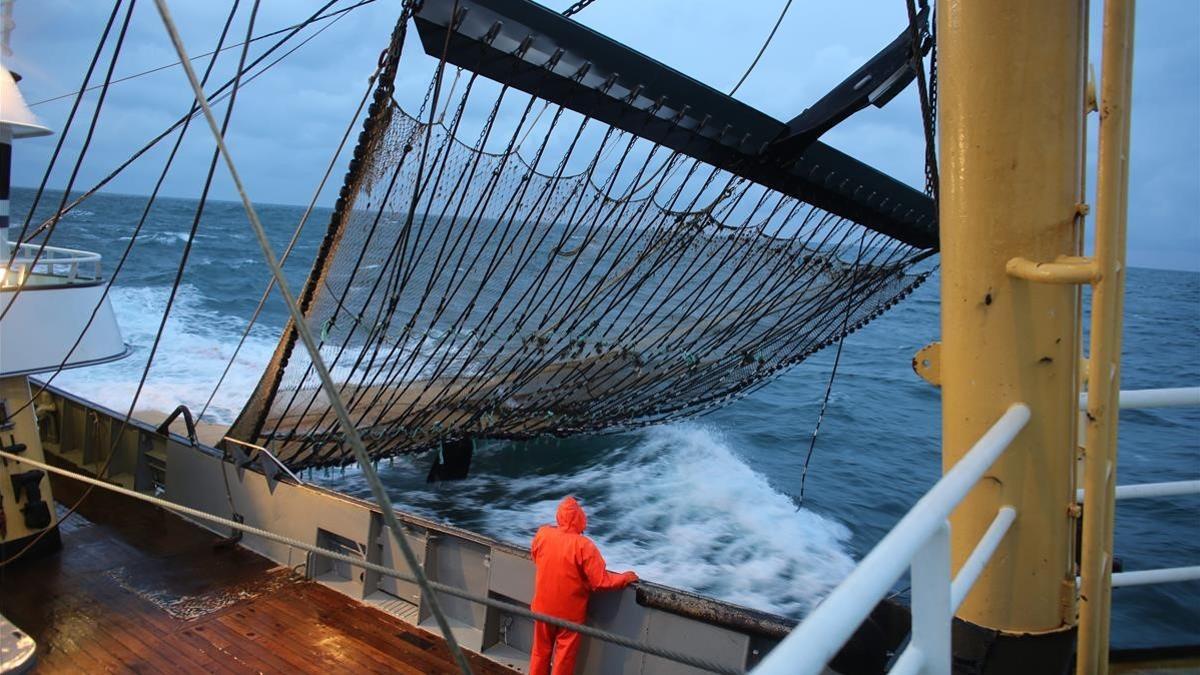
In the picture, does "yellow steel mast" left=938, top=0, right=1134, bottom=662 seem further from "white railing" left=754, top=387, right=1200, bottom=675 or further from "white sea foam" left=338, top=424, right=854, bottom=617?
"white sea foam" left=338, top=424, right=854, bottom=617

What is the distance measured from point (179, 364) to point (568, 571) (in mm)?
16188

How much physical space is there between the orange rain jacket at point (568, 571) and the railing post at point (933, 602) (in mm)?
2919

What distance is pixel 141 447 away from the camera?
7.67 m

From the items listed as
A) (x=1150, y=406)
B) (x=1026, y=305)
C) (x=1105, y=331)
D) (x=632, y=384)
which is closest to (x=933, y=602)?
(x=1105, y=331)

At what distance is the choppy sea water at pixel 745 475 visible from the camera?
923cm

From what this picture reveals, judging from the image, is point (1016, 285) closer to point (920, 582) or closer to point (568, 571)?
point (920, 582)

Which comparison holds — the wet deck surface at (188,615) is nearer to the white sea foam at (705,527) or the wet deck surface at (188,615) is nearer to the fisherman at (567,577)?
the fisherman at (567,577)

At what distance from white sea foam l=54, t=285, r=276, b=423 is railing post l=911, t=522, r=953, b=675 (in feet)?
46.3

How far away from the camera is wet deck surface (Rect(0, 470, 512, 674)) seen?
15.4ft

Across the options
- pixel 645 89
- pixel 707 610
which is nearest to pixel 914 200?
pixel 645 89

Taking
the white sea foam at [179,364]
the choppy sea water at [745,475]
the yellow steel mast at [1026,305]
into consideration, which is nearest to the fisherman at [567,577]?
the yellow steel mast at [1026,305]

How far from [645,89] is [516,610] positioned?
3.97m

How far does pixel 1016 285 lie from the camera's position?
213 cm

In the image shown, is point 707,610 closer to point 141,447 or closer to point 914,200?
point 914,200
